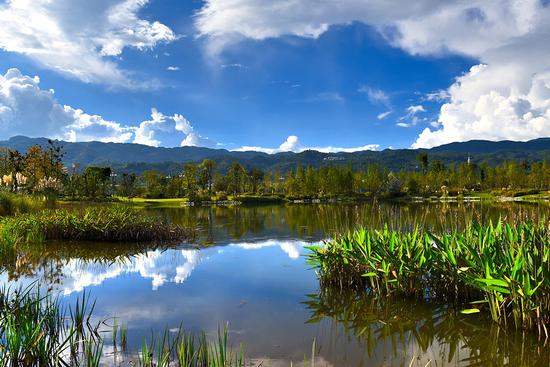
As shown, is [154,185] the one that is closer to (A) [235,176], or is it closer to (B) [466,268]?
(A) [235,176]

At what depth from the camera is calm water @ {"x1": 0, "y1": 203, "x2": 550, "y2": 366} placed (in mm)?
5977

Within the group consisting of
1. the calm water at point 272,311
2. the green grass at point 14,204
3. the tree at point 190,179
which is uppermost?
the tree at point 190,179

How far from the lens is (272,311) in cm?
834

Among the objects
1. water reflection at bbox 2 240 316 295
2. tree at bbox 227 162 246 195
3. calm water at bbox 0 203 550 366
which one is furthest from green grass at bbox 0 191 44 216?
tree at bbox 227 162 246 195

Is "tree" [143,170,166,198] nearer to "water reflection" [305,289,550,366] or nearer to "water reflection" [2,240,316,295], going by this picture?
"water reflection" [2,240,316,295]

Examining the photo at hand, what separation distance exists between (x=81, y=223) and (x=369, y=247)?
13.6m

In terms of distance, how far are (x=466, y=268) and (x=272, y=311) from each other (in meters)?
3.83

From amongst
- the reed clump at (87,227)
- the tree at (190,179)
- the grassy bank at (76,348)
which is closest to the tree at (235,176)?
the tree at (190,179)

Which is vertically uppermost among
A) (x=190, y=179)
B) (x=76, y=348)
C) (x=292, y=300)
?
(x=190, y=179)

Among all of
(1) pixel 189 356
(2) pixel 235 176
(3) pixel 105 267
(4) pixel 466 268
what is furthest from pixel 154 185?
(1) pixel 189 356

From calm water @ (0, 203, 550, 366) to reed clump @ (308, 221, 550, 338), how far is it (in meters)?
0.40

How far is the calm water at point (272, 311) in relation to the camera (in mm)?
5977

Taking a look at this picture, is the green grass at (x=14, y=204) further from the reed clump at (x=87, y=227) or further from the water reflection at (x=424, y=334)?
the water reflection at (x=424, y=334)

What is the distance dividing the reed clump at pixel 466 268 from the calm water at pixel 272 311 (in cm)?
40
